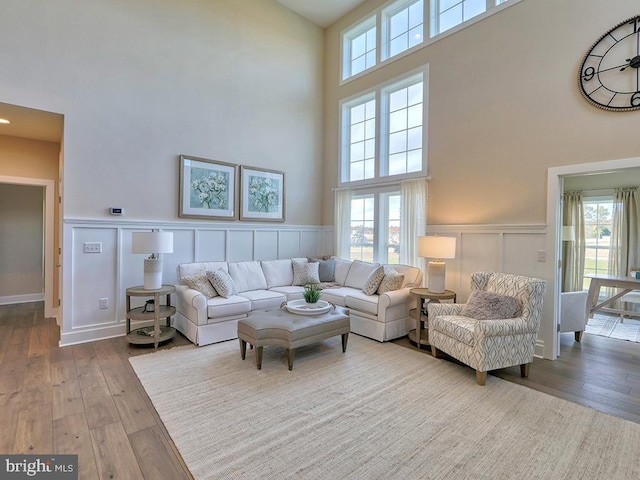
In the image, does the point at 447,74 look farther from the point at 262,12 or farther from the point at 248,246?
the point at 248,246

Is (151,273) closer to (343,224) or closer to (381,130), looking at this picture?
(343,224)

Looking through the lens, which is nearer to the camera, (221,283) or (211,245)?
(221,283)

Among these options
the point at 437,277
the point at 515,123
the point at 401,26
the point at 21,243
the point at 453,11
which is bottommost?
the point at 437,277

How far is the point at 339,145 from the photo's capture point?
6.21m

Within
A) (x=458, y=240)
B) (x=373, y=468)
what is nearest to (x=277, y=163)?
(x=458, y=240)

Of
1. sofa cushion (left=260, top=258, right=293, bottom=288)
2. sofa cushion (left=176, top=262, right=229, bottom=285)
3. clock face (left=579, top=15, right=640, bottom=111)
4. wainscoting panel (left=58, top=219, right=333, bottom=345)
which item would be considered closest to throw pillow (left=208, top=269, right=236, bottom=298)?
sofa cushion (left=176, top=262, right=229, bottom=285)

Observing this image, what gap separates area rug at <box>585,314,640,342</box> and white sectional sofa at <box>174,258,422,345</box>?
269 cm

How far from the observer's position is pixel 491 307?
3.29 metres

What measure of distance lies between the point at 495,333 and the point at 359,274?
241cm

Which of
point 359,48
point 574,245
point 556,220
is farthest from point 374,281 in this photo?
point 359,48

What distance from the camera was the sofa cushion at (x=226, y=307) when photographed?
3.85 m

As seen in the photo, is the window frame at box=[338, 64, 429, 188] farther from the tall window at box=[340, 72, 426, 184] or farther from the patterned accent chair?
the patterned accent chair

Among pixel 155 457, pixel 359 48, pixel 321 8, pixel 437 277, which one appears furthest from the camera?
pixel 359 48

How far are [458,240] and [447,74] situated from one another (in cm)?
240
